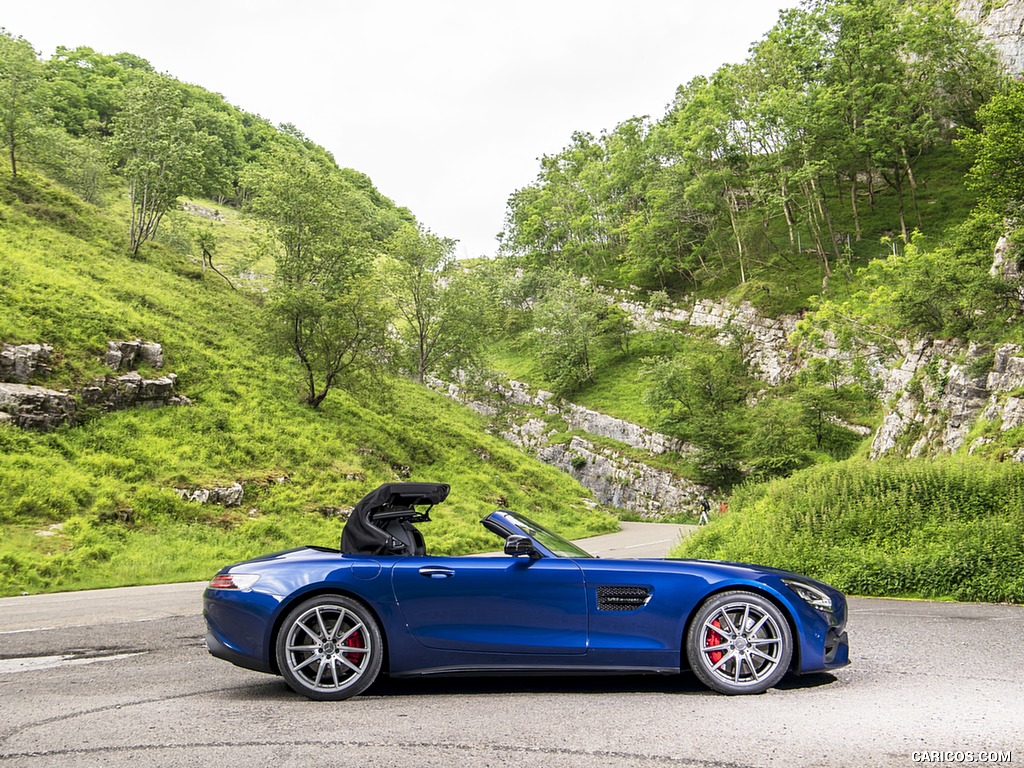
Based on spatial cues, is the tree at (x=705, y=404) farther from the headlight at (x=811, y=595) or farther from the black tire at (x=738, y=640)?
the black tire at (x=738, y=640)

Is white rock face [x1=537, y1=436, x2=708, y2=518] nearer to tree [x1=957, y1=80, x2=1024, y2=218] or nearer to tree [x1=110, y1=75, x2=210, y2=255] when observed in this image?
tree [x1=957, y1=80, x2=1024, y2=218]

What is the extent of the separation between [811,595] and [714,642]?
2.74 feet

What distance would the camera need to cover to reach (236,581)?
16.9 feet

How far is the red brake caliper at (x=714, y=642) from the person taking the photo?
4.87 m

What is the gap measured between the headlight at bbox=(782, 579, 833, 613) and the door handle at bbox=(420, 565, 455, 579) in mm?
2504

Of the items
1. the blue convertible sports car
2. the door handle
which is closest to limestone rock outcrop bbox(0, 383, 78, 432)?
the blue convertible sports car

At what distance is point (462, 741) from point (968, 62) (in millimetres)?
63746

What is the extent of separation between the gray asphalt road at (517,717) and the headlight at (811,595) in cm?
60

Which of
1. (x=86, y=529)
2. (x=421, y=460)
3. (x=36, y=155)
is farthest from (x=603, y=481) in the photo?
(x=36, y=155)

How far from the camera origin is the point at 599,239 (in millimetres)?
76500

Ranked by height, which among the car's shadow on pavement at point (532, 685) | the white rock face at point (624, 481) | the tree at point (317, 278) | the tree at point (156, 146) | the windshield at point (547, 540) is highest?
the tree at point (156, 146)

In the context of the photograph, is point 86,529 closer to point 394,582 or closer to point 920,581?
point 394,582

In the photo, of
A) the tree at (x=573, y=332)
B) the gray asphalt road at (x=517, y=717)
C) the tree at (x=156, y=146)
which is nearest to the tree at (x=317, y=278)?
the tree at (x=156, y=146)

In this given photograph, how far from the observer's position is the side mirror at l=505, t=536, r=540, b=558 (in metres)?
5.00
